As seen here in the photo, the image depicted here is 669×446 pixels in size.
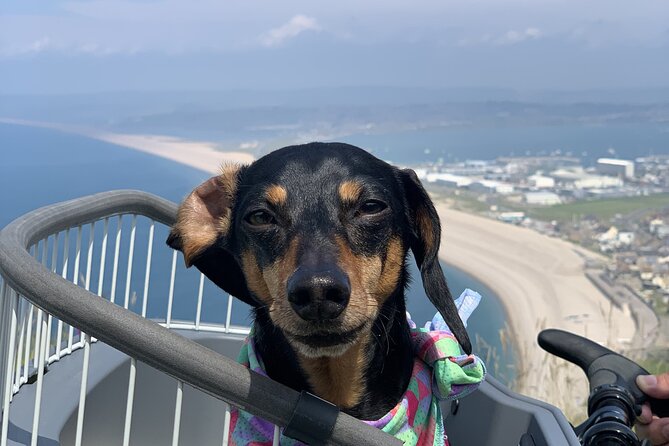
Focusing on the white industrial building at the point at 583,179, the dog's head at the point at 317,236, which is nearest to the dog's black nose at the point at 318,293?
the dog's head at the point at 317,236

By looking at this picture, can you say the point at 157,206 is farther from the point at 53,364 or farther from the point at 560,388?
the point at 560,388

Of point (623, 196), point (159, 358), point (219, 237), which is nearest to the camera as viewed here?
point (159, 358)

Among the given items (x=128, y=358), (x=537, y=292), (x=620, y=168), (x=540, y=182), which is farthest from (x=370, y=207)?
(x=540, y=182)

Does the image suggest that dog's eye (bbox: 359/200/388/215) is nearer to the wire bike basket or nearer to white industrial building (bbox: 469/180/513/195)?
the wire bike basket

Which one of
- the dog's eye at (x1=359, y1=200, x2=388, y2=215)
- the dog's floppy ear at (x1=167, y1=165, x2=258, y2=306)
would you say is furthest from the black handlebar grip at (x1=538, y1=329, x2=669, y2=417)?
the dog's floppy ear at (x1=167, y1=165, x2=258, y2=306)

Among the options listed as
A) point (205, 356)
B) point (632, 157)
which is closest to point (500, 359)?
point (205, 356)

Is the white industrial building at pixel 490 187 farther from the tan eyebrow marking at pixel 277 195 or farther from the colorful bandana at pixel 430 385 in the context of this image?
the tan eyebrow marking at pixel 277 195
